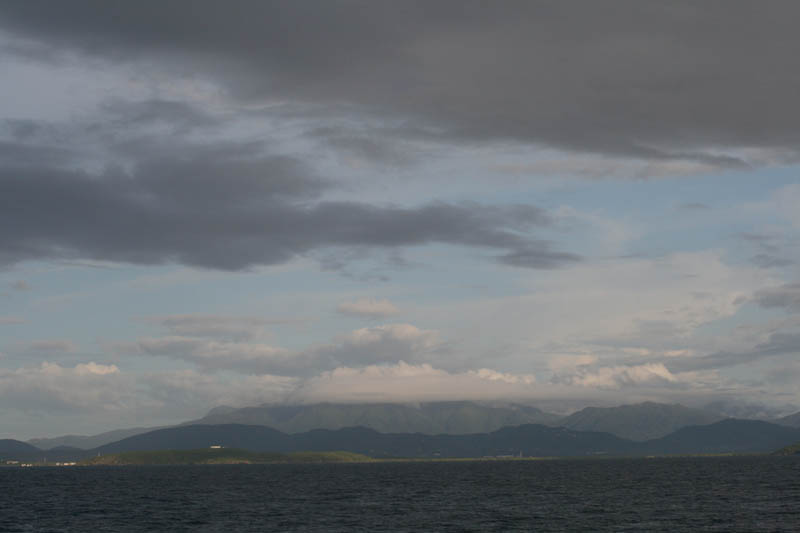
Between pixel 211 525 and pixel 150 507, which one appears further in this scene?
pixel 150 507

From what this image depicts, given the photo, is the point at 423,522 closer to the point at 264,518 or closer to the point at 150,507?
the point at 264,518

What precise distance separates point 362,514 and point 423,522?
22.7 m

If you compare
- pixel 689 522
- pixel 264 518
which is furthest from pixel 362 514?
pixel 689 522

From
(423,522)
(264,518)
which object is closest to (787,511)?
(423,522)

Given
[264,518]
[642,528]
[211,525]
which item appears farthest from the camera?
[264,518]

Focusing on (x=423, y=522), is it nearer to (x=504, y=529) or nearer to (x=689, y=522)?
(x=504, y=529)

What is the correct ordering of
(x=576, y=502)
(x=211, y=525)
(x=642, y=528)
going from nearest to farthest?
(x=642, y=528), (x=211, y=525), (x=576, y=502)

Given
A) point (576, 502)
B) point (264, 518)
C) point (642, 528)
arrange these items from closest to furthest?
point (642, 528) → point (264, 518) → point (576, 502)

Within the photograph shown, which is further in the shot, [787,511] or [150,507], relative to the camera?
[150,507]

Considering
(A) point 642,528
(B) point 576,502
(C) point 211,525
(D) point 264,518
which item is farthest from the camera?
(B) point 576,502

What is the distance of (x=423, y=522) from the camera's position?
483 feet

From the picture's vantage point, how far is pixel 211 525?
14625 centimetres

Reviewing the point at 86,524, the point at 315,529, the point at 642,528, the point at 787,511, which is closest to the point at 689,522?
the point at 642,528

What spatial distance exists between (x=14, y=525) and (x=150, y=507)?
136ft
